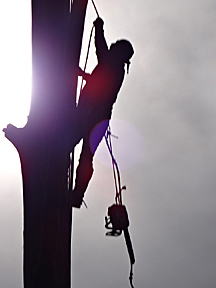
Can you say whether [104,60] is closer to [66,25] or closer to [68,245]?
[66,25]

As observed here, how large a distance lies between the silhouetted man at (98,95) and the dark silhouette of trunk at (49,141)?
25cm

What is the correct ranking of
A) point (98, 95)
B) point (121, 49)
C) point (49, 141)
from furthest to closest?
point (121, 49) → point (98, 95) → point (49, 141)

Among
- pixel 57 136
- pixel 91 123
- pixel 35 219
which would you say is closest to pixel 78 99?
pixel 91 123

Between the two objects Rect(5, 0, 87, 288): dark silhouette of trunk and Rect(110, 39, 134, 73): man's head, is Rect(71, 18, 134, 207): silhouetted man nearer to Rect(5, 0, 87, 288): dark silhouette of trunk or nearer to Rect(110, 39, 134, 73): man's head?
Rect(110, 39, 134, 73): man's head

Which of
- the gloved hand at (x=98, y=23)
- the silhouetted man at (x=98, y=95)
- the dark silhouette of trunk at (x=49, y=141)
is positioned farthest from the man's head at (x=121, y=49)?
the dark silhouette of trunk at (x=49, y=141)

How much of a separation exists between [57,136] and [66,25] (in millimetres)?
709

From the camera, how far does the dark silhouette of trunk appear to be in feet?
6.53

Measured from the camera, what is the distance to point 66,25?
7.66 ft

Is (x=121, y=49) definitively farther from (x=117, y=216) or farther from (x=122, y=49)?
(x=117, y=216)

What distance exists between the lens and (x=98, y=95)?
272cm

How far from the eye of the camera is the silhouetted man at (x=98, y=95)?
2580mm

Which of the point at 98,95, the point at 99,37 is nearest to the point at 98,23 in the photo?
the point at 99,37

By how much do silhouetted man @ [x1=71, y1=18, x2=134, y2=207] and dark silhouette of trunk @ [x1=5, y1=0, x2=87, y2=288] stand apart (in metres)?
0.25

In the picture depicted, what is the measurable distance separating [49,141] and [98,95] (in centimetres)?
71
